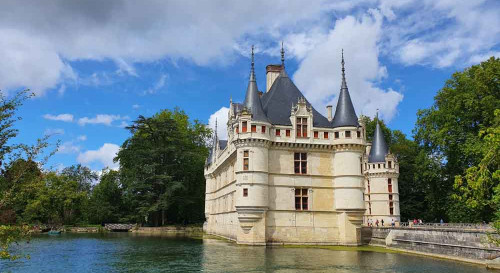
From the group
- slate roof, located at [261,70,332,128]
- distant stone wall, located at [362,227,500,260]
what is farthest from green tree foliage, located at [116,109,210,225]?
distant stone wall, located at [362,227,500,260]

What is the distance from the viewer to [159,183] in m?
44.0

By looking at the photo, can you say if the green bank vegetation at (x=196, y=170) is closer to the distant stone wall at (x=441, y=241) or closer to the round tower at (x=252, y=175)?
the distant stone wall at (x=441, y=241)

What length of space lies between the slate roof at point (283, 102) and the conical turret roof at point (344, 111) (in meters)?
0.76

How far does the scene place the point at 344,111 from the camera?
2741 cm

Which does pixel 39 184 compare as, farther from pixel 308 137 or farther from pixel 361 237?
pixel 361 237

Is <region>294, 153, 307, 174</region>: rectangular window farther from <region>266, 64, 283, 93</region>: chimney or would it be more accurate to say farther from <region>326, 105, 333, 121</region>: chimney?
<region>266, 64, 283, 93</region>: chimney

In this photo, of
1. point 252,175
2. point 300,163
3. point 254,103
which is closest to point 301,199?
point 300,163

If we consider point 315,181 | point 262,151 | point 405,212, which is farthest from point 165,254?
point 405,212

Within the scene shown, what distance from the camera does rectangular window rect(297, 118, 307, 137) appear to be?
27.0 m

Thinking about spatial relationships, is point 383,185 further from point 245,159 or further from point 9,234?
point 9,234

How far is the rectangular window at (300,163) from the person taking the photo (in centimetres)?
2684

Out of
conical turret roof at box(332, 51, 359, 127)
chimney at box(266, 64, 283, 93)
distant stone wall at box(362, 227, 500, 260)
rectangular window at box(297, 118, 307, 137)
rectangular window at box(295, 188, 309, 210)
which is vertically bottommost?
distant stone wall at box(362, 227, 500, 260)

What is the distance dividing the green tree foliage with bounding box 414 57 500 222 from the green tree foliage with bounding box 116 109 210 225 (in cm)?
2502

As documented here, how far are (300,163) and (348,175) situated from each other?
3.09m
